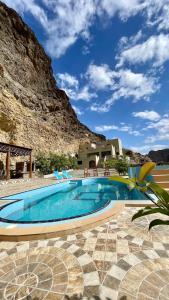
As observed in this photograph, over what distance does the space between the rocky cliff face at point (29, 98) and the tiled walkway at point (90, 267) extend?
19016 millimetres

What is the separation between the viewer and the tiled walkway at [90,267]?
1.78 metres

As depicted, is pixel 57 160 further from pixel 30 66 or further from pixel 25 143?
pixel 30 66

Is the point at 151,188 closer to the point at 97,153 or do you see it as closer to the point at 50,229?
the point at 50,229

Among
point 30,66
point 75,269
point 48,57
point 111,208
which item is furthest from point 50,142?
point 75,269

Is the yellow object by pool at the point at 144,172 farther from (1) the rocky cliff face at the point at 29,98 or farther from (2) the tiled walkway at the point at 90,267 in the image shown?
(1) the rocky cliff face at the point at 29,98

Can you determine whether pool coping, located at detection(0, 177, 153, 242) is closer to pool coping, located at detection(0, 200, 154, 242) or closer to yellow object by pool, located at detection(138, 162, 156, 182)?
pool coping, located at detection(0, 200, 154, 242)

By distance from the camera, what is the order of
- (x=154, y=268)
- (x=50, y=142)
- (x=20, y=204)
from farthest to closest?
(x=50, y=142) → (x=20, y=204) → (x=154, y=268)

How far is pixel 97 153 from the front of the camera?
35.8 m

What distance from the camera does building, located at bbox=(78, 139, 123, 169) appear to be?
33713mm

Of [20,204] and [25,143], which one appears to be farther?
[25,143]

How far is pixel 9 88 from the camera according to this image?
72.6 ft

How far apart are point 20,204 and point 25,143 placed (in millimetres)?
17964

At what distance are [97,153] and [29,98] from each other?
18995 mm

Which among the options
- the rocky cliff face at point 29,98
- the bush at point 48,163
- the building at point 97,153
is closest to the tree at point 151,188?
the bush at point 48,163
